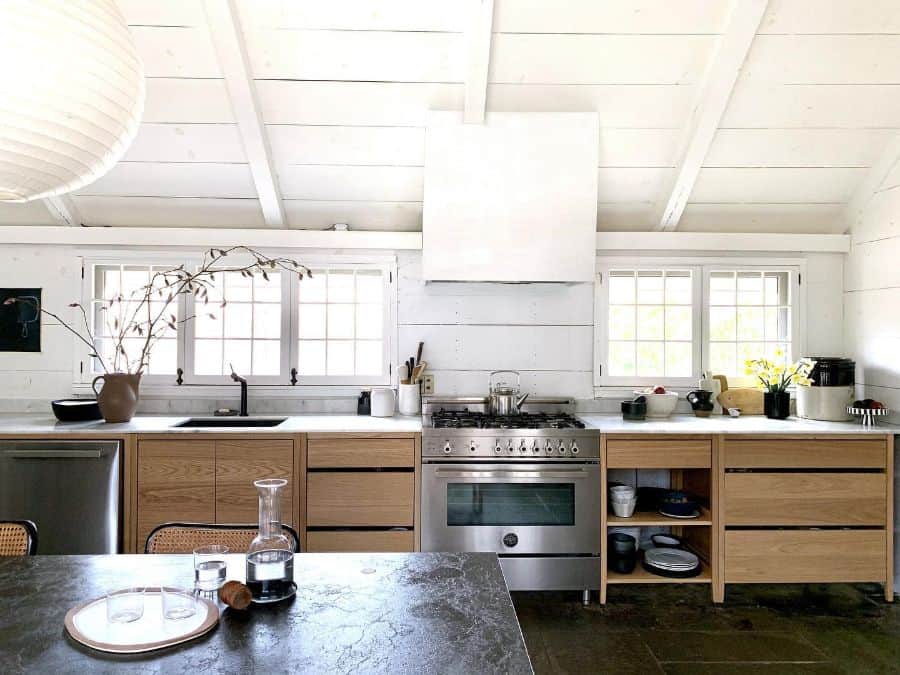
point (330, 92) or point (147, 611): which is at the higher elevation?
point (330, 92)

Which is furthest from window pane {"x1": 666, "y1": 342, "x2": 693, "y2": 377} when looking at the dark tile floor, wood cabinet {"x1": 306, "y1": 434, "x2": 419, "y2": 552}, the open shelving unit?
wood cabinet {"x1": 306, "y1": 434, "x2": 419, "y2": 552}

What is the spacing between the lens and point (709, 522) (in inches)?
139

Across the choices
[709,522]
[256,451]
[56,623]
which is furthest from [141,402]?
[709,522]

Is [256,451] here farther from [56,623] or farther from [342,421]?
[56,623]

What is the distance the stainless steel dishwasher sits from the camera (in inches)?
133

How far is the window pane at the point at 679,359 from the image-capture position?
14.1ft

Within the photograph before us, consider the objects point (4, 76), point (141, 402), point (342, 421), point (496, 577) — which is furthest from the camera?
point (141, 402)

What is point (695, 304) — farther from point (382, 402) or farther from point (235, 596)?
point (235, 596)

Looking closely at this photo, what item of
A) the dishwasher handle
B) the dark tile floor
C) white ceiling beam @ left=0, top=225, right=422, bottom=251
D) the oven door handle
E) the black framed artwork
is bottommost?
the dark tile floor

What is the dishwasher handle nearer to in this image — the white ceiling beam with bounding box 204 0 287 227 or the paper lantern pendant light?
the white ceiling beam with bounding box 204 0 287 227

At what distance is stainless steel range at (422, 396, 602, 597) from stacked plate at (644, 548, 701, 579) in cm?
33

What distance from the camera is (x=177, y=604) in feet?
4.96

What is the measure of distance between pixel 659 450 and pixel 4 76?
10.4 feet

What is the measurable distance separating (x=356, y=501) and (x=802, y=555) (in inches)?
90.6
